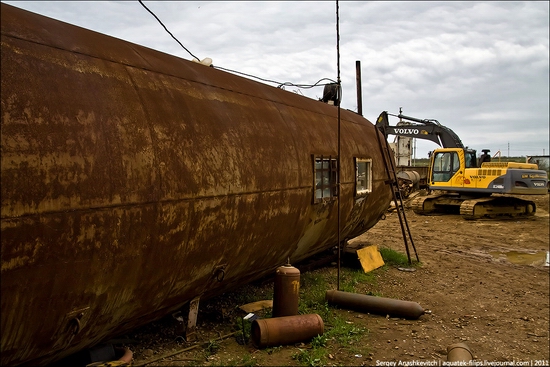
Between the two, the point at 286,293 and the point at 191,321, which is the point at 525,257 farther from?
the point at 191,321

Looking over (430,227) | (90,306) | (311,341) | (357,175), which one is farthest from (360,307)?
(430,227)

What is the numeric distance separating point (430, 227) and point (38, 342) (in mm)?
14938

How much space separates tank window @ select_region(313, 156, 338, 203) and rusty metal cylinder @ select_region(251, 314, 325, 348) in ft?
5.66

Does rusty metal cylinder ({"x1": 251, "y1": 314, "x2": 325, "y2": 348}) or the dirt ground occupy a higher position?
rusty metal cylinder ({"x1": 251, "y1": 314, "x2": 325, "y2": 348})

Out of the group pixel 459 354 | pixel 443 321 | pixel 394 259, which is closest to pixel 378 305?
pixel 443 321

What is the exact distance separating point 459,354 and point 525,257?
312 inches

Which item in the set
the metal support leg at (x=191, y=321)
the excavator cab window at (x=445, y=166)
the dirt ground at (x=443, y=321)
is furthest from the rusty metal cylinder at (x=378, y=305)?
the excavator cab window at (x=445, y=166)

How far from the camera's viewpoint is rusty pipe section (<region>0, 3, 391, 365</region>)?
2.75 metres

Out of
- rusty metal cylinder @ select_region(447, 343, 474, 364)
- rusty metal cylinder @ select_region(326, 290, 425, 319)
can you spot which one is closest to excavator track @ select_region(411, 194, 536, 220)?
rusty metal cylinder @ select_region(326, 290, 425, 319)

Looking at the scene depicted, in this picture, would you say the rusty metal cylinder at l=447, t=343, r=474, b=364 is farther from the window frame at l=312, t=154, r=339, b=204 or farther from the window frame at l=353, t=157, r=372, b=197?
the window frame at l=353, t=157, r=372, b=197

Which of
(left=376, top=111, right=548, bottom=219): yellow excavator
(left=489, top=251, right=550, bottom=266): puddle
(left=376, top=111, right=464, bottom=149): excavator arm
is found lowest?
(left=489, top=251, right=550, bottom=266): puddle

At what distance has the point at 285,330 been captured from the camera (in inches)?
196

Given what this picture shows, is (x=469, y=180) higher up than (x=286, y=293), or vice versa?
(x=469, y=180)

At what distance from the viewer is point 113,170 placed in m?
3.22
